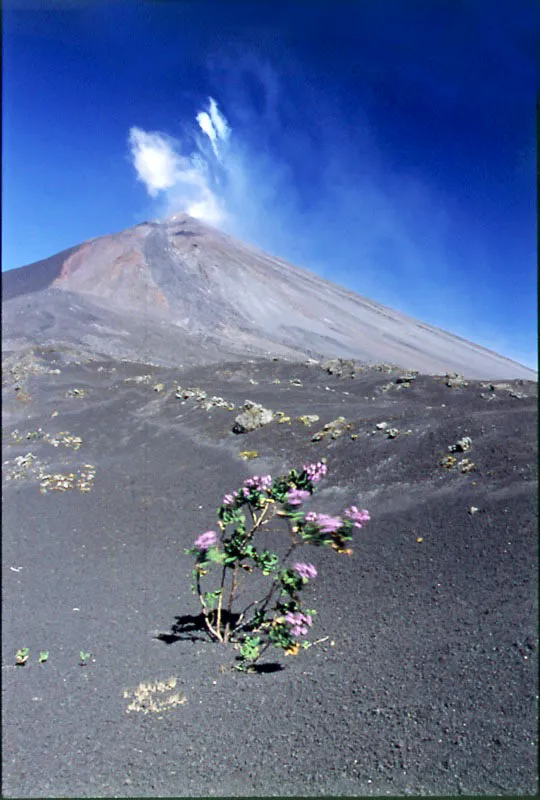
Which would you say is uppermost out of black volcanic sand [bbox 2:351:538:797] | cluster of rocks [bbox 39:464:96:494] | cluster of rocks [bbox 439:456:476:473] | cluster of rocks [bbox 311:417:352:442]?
cluster of rocks [bbox 311:417:352:442]

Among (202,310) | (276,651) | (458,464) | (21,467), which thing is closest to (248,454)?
(458,464)

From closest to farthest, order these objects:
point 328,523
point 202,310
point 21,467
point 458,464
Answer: point 328,523
point 21,467
point 458,464
point 202,310

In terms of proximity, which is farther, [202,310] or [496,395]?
[202,310]

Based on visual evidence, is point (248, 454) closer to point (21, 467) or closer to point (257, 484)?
point (21, 467)

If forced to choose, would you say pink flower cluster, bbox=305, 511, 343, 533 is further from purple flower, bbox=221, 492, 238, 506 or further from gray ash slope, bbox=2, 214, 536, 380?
gray ash slope, bbox=2, 214, 536, 380

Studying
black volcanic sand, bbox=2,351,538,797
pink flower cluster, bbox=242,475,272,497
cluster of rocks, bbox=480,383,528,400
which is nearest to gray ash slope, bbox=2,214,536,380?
black volcanic sand, bbox=2,351,538,797

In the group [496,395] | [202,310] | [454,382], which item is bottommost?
[496,395]
